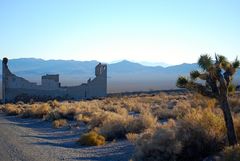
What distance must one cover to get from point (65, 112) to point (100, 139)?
14723mm

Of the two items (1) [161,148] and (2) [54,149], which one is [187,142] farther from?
(2) [54,149]

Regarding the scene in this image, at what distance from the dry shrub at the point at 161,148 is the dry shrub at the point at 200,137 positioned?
296mm

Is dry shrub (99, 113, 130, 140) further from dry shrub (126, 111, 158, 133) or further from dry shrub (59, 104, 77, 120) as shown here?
dry shrub (59, 104, 77, 120)

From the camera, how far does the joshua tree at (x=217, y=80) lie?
13578mm

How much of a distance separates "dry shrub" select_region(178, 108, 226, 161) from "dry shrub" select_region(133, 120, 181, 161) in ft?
0.97

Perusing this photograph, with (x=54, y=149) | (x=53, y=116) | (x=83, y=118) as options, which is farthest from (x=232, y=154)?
(x=53, y=116)

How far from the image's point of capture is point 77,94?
69125 millimetres

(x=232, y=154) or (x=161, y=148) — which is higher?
(x=232, y=154)

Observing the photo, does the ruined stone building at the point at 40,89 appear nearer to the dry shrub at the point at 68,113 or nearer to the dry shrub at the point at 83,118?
the dry shrub at the point at 68,113

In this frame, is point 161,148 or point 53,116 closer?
point 161,148

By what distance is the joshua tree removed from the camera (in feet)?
44.5

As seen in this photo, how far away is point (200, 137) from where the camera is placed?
13.9 meters

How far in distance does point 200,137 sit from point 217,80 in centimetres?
170

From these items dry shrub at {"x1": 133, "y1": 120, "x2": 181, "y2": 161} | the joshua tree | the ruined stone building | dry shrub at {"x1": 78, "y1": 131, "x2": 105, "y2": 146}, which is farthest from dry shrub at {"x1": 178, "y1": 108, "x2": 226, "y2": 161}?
the ruined stone building
